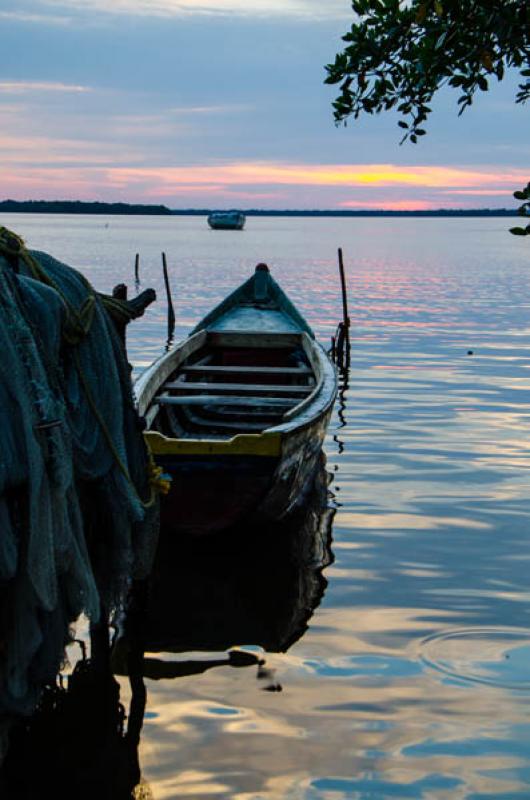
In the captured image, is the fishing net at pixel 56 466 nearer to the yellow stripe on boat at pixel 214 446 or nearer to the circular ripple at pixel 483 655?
the yellow stripe on boat at pixel 214 446

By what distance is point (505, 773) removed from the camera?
634 cm

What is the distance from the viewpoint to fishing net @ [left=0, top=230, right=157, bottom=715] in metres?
4.79

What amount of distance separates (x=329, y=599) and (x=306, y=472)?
2177 millimetres

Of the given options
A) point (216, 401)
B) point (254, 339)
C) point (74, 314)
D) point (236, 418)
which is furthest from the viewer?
point (254, 339)

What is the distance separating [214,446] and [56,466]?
450 cm

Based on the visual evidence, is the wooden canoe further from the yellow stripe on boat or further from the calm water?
the calm water

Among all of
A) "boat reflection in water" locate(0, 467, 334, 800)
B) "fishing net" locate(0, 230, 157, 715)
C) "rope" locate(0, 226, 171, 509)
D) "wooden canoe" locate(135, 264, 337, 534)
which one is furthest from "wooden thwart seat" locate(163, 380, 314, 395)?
"rope" locate(0, 226, 171, 509)

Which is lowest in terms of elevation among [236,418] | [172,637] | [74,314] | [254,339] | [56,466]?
[172,637]

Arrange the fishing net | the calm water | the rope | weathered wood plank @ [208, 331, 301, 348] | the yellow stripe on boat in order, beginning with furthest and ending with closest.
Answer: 1. weathered wood plank @ [208, 331, 301, 348]
2. the yellow stripe on boat
3. the calm water
4. the rope
5. the fishing net

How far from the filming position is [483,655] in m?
8.09

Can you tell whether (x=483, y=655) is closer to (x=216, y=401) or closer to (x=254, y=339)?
(x=216, y=401)

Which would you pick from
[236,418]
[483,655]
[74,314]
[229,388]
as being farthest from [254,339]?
[74,314]

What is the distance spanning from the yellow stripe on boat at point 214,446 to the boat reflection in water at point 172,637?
113cm

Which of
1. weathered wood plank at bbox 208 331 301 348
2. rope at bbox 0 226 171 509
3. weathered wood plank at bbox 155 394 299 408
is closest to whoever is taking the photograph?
rope at bbox 0 226 171 509
